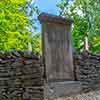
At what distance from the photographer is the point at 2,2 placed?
1194 centimetres

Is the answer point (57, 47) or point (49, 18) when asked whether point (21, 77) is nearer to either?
point (57, 47)

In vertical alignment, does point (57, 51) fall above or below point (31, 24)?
below

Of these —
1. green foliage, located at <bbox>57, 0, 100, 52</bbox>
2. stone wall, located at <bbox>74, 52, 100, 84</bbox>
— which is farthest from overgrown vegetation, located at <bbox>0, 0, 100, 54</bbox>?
stone wall, located at <bbox>74, 52, 100, 84</bbox>

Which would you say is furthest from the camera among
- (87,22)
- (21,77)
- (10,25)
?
(87,22)

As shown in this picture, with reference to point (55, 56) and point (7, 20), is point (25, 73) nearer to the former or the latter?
point (55, 56)

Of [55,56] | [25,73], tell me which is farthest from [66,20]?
[25,73]

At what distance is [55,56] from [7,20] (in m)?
6.07

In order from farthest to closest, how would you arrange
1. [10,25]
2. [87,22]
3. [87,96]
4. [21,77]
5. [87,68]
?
[87,22] < [10,25] < [87,68] < [87,96] < [21,77]

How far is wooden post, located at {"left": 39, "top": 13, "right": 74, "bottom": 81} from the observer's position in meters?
5.87

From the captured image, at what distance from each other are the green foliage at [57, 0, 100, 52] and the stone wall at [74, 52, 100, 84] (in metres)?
8.51

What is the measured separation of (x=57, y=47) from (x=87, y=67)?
93 cm

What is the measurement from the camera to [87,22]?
16.5 m

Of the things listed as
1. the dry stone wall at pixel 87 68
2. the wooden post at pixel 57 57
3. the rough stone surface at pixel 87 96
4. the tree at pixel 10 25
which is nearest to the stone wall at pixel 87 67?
A: the dry stone wall at pixel 87 68

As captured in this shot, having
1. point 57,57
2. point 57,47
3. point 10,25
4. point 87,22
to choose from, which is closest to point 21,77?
point 57,57
